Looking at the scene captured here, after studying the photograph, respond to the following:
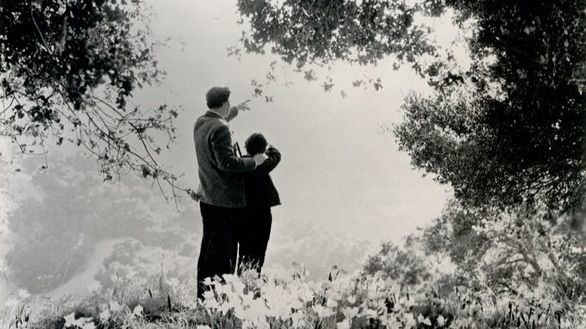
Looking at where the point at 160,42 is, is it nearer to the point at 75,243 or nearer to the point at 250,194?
the point at 250,194

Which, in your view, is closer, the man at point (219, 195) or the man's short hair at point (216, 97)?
the man at point (219, 195)

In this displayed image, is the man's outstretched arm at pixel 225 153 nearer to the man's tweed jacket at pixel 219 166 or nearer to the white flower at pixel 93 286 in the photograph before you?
the man's tweed jacket at pixel 219 166

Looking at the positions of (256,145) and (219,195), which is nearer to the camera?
(219,195)

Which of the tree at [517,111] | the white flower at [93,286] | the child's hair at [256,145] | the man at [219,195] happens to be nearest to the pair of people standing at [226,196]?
the man at [219,195]

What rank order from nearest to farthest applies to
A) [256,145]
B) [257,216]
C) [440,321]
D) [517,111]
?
[440,321] → [257,216] → [256,145] → [517,111]

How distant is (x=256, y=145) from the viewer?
5871 millimetres

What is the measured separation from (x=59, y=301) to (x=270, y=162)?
9.36 ft

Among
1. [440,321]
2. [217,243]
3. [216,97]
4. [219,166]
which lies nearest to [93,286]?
[217,243]

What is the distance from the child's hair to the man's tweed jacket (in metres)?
0.76

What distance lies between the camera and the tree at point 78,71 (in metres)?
4.96

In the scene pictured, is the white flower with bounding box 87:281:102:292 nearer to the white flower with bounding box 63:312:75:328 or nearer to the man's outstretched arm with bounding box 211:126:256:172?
the white flower with bounding box 63:312:75:328

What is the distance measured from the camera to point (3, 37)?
16.1ft

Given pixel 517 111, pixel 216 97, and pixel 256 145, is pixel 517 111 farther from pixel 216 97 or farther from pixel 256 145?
pixel 216 97

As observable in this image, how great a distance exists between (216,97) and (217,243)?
161 centimetres
